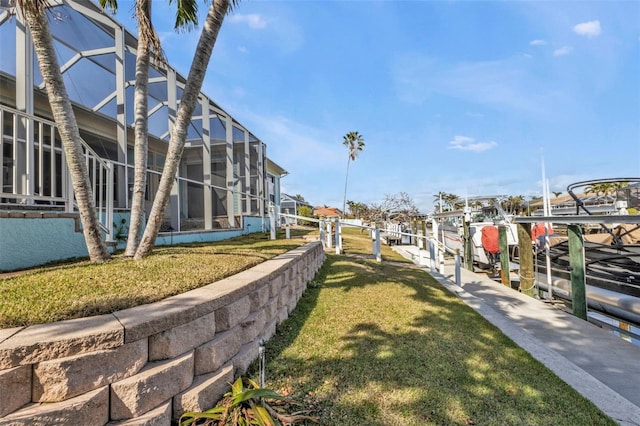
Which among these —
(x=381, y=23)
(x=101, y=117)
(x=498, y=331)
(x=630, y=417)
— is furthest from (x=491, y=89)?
(x=101, y=117)

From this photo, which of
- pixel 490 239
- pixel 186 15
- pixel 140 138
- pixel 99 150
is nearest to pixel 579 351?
pixel 140 138

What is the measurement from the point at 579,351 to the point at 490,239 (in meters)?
6.33

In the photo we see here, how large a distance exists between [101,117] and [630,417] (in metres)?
9.43

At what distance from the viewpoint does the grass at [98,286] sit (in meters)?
1.66

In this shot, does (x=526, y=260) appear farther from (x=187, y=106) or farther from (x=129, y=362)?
(x=129, y=362)

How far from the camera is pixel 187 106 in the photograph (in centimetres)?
326

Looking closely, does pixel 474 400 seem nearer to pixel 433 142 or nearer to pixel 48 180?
pixel 48 180

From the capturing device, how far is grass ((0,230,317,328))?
1655 mm

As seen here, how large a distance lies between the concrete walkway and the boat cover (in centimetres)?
371

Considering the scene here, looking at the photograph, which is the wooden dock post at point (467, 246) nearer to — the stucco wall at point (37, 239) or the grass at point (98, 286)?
the grass at point (98, 286)

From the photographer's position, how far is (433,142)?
62.1ft

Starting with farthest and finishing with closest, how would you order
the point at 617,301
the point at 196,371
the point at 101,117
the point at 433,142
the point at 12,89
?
the point at 433,142, the point at 101,117, the point at 617,301, the point at 12,89, the point at 196,371

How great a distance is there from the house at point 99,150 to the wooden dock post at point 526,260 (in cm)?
773

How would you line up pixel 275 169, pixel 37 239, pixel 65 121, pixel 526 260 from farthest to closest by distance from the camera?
1. pixel 275 169
2. pixel 526 260
3. pixel 37 239
4. pixel 65 121
